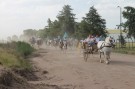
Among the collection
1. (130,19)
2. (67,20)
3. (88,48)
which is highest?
(67,20)

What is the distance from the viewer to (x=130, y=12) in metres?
46.9

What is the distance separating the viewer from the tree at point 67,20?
284ft

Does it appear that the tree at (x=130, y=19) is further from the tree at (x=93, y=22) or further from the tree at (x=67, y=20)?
the tree at (x=67, y=20)

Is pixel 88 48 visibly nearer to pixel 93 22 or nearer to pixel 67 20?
pixel 93 22

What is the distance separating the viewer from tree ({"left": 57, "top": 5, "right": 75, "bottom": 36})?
86.4m

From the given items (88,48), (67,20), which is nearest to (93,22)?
(88,48)

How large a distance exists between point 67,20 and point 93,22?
103ft

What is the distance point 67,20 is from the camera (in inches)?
3445

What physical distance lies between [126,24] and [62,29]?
41797 millimetres

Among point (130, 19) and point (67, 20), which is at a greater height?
point (67, 20)

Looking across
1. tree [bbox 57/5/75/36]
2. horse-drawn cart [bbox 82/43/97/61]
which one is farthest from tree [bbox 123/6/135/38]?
tree [bbox 57/5/75/36]

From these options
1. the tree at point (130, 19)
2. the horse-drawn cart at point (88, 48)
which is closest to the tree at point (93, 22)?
the tree at point (130, 19)

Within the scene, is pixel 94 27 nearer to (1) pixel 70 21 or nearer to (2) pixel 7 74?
(1) pixel 70 21

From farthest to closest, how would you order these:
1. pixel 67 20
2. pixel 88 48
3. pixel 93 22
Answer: pixel 67 20, pixel 93 22, pixel 88 48
